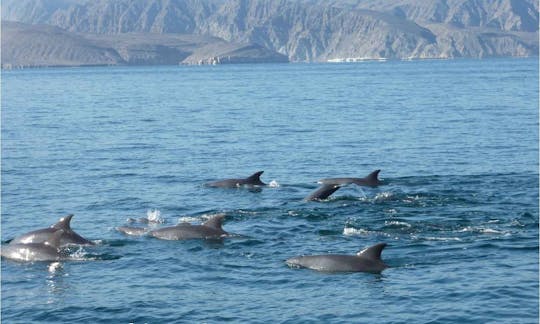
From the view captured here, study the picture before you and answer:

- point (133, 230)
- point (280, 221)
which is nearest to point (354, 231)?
point (280, 221)

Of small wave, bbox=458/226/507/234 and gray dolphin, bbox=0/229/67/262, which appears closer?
gray dolphin, bbox=0/229/67/262

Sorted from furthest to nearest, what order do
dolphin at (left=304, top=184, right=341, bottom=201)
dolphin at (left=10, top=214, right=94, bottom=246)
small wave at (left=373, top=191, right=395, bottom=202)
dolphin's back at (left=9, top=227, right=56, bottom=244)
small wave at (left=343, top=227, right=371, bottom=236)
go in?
dolphin at (left=304, top=184, right=341, bottom=201)
small wave at (left=373, top=191, right=395, bottom=202)
small wave at (left=343, top=227, right=371, bottom=236)
dolphin's back at (left=9, top=227, right=56, bottom=244)
dolphin at (left=10, top=214, right=94, bottom=246)

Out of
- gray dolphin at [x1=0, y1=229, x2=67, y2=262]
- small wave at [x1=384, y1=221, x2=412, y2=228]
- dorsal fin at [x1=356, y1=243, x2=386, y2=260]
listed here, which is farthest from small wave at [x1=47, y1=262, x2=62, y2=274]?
small wave at [x1=384, y1=221, x2=412, y2=228]

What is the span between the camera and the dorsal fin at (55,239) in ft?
79.8

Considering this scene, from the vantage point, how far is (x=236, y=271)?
73.4ft

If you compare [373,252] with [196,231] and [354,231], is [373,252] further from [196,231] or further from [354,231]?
[196,231]

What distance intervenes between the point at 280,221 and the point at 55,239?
7.27 m

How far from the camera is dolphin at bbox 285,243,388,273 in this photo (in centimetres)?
2198

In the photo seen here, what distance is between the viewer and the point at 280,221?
28.3 meters

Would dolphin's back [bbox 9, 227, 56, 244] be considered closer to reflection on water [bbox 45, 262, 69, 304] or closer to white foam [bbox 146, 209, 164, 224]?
reflection on water [bbox 45, 262, 69, 304]

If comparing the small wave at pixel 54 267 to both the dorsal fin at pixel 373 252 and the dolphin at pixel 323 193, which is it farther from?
the dolphin at pixel 323 193

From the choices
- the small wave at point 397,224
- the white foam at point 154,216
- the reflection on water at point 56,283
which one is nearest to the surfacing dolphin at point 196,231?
the white foam at point 154,216

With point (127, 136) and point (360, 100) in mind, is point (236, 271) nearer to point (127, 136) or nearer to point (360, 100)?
point (127, 136)

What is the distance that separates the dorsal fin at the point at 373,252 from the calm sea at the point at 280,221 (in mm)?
567
